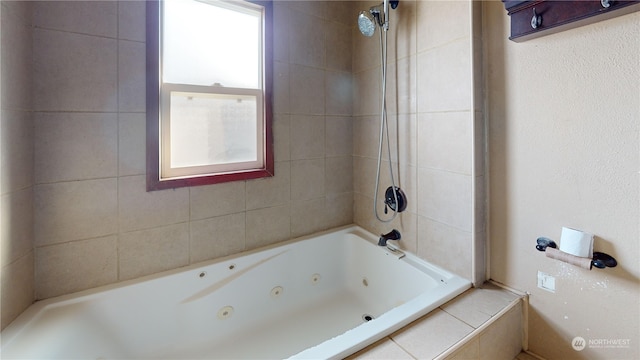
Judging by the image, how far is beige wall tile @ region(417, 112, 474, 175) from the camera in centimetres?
130

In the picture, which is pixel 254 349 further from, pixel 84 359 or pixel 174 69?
pixel 174 69

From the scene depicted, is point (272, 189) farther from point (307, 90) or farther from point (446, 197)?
point (446, 197)

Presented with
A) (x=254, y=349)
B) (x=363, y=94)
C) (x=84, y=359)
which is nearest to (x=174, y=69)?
(x=363, y=94)

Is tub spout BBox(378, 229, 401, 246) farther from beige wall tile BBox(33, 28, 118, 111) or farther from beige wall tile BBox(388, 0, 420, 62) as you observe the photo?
beige wall tile BBox(33, 28, 118, 111)

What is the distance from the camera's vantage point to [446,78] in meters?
1.36

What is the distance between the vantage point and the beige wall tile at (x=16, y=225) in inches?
39.3

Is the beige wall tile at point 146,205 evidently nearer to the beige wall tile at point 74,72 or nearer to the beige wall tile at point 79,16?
the beige wall tile at point 74,72

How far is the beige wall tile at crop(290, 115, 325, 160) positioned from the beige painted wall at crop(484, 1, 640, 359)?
1.01 m

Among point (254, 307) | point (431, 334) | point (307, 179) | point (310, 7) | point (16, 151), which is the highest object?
point (310, 7)

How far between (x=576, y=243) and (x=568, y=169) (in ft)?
0.93

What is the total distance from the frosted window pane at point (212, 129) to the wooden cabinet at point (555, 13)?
136 cm

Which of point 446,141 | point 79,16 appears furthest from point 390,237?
point 79,16

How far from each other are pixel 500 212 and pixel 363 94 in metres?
1.12

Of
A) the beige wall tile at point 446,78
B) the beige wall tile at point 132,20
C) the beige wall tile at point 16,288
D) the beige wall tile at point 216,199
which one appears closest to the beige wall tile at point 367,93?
the beige wall tile at point 446,78
